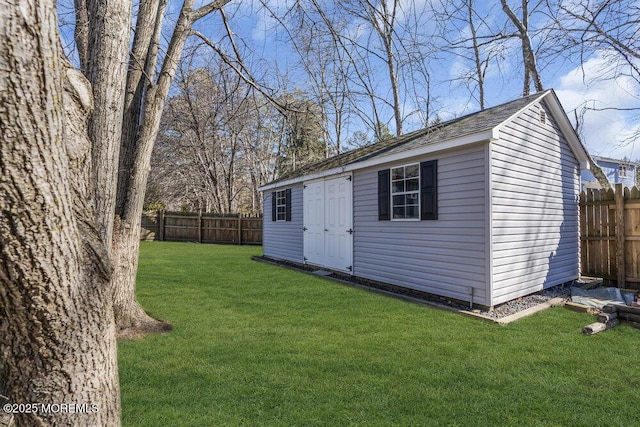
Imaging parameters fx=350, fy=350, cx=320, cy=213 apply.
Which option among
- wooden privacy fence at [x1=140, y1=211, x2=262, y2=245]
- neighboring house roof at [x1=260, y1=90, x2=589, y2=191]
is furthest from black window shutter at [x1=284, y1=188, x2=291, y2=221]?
wooden privacy fence at [x1=140, y1=211, x2=262, y2=245]

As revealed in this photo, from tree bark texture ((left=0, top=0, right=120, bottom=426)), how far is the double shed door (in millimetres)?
6486

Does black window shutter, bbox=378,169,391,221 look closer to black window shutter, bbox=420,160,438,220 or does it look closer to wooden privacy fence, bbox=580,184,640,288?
black window shutter, bbox=420,160,438,220

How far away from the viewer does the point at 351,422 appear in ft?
7.56

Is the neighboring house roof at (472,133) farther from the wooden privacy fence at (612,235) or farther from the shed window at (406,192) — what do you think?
the wooden privacy fence at (612,235)

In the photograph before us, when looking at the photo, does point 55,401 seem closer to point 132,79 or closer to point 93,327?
point 93,327

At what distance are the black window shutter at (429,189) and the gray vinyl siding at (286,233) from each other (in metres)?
4.55

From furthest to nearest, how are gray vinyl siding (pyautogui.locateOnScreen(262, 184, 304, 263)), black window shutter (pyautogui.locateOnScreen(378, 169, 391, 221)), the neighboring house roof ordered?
1. gray vinyl siding (pyautogui.locateOnScreen(262, 184, 304, 263))
2. black window shutter (pyautogui.locateOnScreen(378, 169, 391, 221))
3. the neighboring house roof

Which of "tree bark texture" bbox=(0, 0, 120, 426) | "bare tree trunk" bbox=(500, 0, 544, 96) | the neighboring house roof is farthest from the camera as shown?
"bare tree trunk" bbox=(500, 0, 544, 96)

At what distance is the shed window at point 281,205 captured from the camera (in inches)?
419

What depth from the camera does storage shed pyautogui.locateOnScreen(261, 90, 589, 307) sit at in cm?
518

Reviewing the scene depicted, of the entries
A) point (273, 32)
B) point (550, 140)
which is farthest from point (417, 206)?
point (273, 32)

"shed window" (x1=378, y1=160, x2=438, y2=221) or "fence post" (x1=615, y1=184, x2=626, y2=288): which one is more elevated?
"shed window" (x1=378, y1=160, x2=438, y2=221)

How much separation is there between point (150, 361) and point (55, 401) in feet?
6.63

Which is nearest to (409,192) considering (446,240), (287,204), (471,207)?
(446,240)
